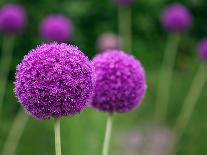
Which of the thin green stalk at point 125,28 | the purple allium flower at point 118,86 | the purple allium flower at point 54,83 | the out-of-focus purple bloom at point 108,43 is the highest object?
the thin green stalk at point 125,28

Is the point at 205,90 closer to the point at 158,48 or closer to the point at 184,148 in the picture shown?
the point at 184,148

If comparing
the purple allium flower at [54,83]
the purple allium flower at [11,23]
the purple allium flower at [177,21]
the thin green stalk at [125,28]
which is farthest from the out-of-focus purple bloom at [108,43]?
the purple allium flower at [54,83]

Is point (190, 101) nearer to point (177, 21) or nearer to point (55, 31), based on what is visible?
point (177, 21)

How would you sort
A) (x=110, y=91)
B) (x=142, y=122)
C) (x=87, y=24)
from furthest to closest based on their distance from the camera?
(x=87, y=24) → (x=142, y=122) → (x=110, y=91)

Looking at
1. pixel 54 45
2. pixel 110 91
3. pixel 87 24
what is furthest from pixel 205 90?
pixel 54 45

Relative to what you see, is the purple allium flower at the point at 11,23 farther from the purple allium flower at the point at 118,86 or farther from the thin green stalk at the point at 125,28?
the purple allium flower at the point at 118,86
